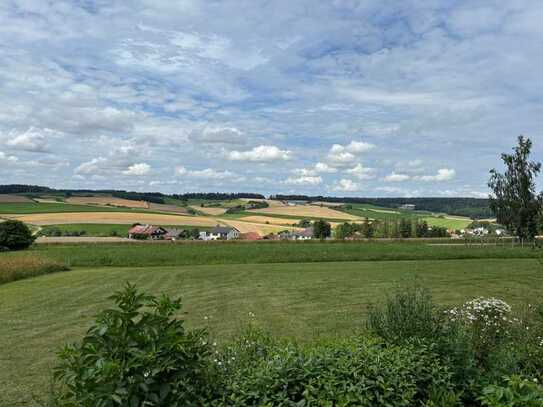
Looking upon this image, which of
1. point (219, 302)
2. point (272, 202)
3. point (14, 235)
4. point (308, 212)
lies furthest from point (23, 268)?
point (272, 202)

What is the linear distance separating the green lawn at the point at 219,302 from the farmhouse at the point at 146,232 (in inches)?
1966

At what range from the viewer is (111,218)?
83.1 m

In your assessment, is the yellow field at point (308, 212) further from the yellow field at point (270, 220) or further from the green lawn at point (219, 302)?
the green lawn at point (219, 302)

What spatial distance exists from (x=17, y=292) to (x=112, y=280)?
14.7 ft

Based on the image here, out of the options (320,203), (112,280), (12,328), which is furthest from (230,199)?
(12,328)

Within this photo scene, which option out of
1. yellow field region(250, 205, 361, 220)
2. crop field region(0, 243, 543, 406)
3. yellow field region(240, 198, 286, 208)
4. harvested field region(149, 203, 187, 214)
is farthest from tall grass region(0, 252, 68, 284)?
yellow field region(240, 198, 286, 208)

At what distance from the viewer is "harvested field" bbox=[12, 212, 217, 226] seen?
253ft

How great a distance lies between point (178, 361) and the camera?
12.9 feet

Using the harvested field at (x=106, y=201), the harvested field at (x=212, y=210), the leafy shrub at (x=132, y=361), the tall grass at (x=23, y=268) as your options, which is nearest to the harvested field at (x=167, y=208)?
the harvested field at (x=106, y=201)

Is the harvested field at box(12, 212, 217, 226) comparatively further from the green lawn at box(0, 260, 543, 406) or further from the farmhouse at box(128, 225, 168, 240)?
the green lawn at box(0, 260, 543, 406)

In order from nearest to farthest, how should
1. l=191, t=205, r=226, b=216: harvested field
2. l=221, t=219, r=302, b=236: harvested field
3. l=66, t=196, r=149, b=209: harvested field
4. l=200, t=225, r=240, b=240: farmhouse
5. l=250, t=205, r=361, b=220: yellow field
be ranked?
l=200, t=225, r=240, b=240: farmhouse, l=221, t=219, r=302, b=236: harvested field, l=66, t=196, r=149, b=209: harvested field, l=191, t=205, r=226, b=216: harvested field, l=250, t=205, r=361, b=220: yellow field

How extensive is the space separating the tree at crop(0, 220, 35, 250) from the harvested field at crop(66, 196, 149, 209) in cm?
5549

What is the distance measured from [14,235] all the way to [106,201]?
61081 millimetres

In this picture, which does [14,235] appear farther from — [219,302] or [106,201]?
[106,201]
